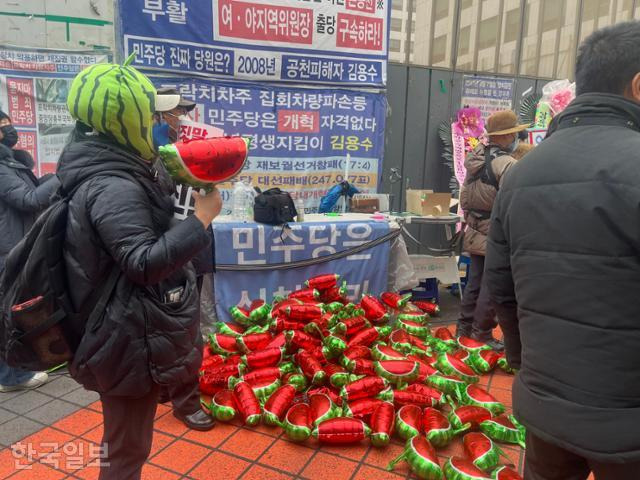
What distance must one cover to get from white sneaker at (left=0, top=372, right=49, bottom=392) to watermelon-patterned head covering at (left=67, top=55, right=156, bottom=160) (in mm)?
2600

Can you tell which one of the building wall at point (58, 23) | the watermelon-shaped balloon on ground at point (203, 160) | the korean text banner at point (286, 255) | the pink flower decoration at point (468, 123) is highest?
the building wall at point (58, 23)

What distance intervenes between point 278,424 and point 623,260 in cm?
219

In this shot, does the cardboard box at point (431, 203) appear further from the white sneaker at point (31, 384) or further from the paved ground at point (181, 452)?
the white sneaker at point (31, 384)

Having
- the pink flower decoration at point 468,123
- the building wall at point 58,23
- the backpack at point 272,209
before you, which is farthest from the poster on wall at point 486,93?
the building wall at point 58,23

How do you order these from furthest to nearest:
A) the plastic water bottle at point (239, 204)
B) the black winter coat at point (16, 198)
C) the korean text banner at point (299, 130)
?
the korean text banner at point (299, 130)
the plastic water bottle at point (239, 204)
the black winter coat at point (16, 198)

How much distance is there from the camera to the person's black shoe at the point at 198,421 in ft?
9.34

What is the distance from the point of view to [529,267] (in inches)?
53.3

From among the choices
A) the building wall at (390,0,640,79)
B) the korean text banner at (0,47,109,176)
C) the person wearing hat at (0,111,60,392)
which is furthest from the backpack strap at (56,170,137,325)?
the building wall at (390,0,640,79)

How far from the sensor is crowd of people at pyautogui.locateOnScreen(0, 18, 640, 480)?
1.19 metres

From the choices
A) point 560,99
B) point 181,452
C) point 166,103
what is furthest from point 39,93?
point 560,99

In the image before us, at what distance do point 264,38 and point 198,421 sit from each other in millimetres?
3916

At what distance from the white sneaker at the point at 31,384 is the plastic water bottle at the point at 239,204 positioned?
1.96 m

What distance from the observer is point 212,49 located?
4.95m

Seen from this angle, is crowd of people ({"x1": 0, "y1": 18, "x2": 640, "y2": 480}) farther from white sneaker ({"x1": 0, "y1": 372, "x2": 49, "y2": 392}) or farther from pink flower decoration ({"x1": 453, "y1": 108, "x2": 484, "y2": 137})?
pink flower decoration ({"x1": 453, "y1": 108, "x2": 484, "y2": 137})
